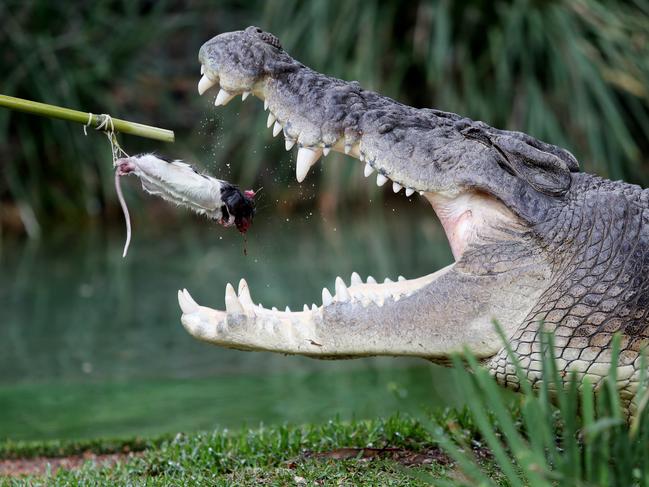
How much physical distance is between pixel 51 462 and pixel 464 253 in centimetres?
199

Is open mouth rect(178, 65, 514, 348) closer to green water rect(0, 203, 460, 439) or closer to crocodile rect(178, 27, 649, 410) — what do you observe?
crocodile rect(178, 27, 649, 410)

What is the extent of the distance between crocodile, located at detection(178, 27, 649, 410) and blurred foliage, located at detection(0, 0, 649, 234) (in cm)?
811

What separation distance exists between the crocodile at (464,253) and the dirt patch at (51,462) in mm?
1048

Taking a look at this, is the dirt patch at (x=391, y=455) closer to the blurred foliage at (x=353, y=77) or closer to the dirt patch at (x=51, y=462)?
the dirt patch at (x=51, y=462)

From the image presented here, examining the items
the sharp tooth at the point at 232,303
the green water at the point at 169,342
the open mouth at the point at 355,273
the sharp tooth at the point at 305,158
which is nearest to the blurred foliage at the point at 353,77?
the green water at the point at 169,342

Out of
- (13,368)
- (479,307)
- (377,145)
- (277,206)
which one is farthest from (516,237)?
(277,206)

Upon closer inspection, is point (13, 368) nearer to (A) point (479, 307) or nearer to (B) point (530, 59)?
(A) point (479, 307)

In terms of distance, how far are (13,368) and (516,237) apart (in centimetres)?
383

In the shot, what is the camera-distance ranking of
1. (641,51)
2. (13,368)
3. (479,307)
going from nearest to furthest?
(479,307) → (13,368) → (641,51)

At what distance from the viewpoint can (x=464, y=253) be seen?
3141 mm

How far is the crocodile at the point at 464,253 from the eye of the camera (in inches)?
121

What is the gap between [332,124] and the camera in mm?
3197

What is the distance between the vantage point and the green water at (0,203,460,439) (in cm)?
510

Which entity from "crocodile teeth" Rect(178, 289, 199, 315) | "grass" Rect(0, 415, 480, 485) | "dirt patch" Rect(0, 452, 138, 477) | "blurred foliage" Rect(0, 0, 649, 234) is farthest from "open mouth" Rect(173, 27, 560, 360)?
"blurred foliage" Rect(0, 0, 649, 234)
